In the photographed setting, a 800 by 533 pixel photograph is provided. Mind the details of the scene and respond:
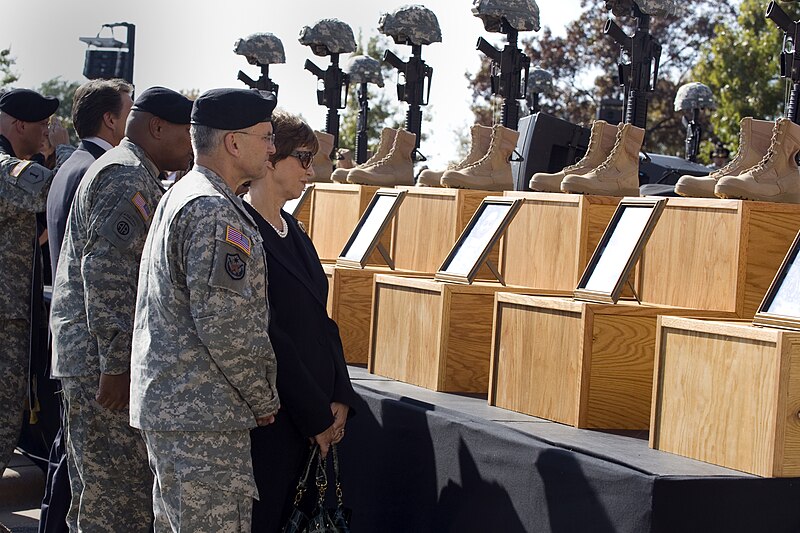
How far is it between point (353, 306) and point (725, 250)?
6.11 feet

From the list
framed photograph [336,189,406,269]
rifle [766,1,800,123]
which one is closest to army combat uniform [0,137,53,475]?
framed photograph [336,189,406,269]

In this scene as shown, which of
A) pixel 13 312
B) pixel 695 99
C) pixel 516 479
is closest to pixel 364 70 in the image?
pixel 695 99

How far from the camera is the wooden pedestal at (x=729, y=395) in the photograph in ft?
10.7

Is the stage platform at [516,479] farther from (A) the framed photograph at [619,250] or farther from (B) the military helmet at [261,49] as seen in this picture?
(B) the military helmet at [261,49]

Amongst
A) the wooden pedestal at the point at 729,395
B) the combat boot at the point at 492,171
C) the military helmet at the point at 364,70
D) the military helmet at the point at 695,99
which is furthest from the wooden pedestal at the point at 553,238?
the military helmet at the point at 695,99

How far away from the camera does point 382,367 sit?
5.09m

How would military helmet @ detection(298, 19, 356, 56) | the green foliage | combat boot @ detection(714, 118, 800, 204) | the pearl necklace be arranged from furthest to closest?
the green foliage, military helmet @ detection(298, 19, 356, 56), combat boot @ detection(714, 118, 800, 204), the pearl necklace

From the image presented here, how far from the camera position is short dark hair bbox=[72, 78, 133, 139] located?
15.0 feet

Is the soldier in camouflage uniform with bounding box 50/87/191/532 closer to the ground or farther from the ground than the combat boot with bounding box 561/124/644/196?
closer to the ground

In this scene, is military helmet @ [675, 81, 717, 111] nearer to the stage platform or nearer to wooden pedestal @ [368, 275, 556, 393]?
wooden pedestal @ [368, 275, 556, 393]

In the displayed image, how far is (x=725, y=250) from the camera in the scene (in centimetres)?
421

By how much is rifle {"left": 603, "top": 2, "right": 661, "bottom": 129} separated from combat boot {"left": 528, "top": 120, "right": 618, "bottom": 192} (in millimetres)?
1188

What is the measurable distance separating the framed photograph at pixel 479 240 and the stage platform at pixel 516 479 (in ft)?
1.48

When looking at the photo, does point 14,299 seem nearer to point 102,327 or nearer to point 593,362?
point 102,327
